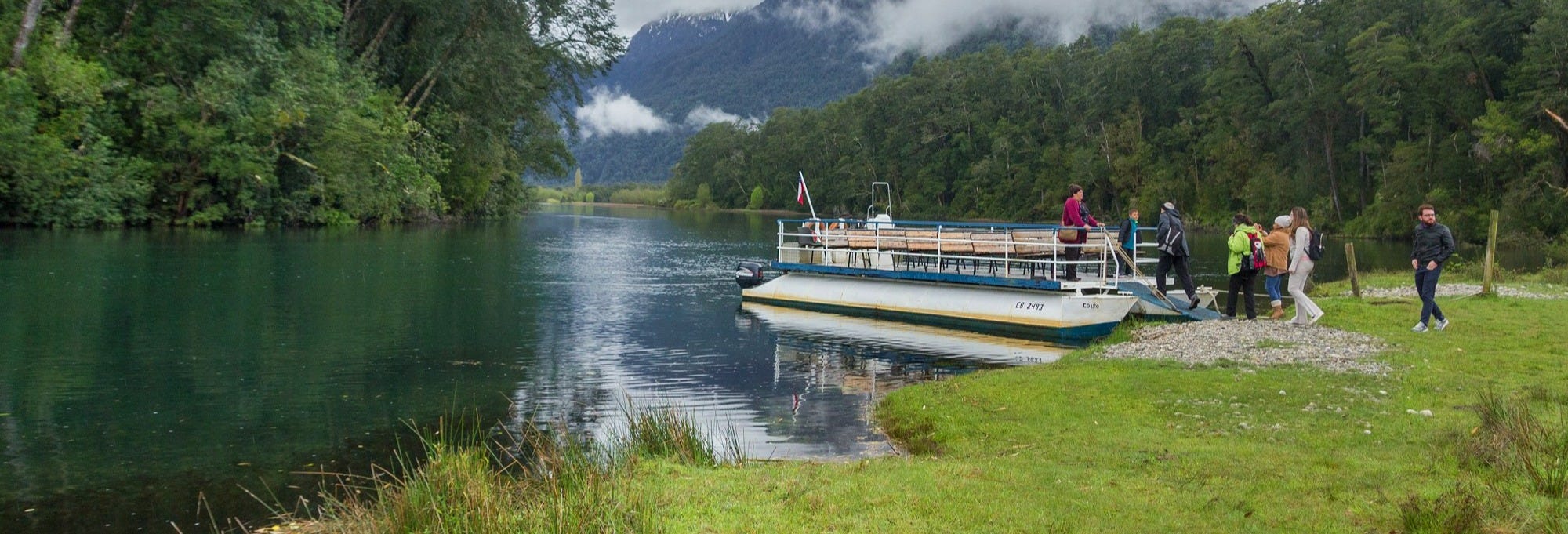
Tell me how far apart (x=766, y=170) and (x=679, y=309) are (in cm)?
13486

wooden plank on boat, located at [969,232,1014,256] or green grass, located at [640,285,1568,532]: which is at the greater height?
wooden plank on boat, located at [969,232,1014,256]

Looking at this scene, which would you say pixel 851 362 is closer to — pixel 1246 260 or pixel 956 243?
pixel 956 243

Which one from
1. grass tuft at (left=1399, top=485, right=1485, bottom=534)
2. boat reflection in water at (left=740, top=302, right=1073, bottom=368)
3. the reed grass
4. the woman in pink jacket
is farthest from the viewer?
the woman in pink jacket

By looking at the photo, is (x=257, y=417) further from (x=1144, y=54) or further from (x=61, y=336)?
(x=1144, y=54)

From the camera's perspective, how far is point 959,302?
2609 centimetres

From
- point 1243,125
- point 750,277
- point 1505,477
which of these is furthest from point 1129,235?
point 1243,125

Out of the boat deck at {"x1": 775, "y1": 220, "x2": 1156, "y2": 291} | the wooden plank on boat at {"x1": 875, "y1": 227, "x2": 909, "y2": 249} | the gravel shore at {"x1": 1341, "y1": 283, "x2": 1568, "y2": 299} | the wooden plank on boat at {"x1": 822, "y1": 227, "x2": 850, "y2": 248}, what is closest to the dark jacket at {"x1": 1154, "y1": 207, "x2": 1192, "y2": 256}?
the boat deck at {"x1": 775, "y1": 220, "x2": 1156, "y2": 291}

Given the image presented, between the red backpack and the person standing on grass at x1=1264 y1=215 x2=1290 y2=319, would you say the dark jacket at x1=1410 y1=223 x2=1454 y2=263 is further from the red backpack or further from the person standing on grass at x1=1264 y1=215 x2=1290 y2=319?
the red backpack

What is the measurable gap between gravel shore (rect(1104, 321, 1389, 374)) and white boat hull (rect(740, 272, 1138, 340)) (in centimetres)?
252

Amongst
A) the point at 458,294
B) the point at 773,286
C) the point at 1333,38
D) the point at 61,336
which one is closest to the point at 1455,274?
the point at 773,286

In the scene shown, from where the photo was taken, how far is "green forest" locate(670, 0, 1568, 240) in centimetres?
5944

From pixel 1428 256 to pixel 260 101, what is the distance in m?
52.0

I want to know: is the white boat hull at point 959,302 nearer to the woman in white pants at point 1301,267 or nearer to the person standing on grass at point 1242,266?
the person standing on grass at point 1242,266

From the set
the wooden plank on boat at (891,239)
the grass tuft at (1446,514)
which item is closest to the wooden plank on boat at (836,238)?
the wooden plank on boat at (891,239)
